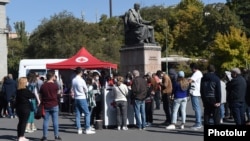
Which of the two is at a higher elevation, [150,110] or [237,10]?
[237,10]

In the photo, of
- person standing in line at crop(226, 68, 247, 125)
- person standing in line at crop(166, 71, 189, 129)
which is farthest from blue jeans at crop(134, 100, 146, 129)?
person standing in line at crop(226, 68, 247, 125)

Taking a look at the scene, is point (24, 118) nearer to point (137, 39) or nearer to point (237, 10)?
point (137, 39)

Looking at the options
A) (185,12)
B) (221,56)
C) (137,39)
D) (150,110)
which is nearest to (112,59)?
(221,56)

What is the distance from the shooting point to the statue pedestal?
25.9m

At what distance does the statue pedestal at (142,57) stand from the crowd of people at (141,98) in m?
6.68

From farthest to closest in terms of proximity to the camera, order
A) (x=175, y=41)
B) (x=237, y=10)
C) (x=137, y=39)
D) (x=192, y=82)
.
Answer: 1. (x=175, y=41)
2. (x=237, y=10)
3. (x=137, y=39)
4. (x=192, y=82)

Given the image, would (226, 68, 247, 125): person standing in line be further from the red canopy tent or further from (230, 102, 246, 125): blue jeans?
the red canopy tent

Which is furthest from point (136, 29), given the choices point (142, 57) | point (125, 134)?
point (125, 134)

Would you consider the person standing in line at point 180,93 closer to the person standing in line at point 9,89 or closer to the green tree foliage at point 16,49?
the person standing in line at point 9,89

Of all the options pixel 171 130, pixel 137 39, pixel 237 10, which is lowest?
pixel 171 130

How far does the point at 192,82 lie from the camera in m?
15.0

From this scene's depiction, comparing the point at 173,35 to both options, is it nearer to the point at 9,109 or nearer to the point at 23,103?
the point at 9,109

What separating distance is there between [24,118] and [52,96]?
869mm

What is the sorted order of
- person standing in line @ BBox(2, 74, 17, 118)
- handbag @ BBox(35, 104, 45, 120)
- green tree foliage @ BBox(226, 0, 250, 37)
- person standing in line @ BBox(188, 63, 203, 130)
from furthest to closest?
green tree foliage @ BBox(226, 0, 250, 37) < person standing in line @ BBox(2, 74, 17, 118) < person standing in line @ BBox(188, 63, 203, 130) < handbag @ BBox(35, 104, 45, 120)
